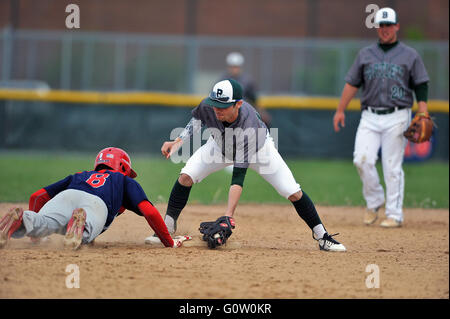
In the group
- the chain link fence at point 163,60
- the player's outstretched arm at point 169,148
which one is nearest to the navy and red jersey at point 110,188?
the player's outstretched arm at point 169,148

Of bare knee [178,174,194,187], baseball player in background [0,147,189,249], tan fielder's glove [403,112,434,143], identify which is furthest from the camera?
tan fielder's glove [403,112,434,143]

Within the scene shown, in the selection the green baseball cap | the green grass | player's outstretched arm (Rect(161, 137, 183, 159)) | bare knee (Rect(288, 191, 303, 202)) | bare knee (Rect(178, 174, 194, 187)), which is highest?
the green baseball cap

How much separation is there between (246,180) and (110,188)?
7.54m

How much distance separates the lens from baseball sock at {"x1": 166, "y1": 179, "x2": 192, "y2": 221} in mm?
6211

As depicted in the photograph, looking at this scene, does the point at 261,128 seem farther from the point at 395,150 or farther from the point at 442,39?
the point at 442,39

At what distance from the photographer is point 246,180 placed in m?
13.1

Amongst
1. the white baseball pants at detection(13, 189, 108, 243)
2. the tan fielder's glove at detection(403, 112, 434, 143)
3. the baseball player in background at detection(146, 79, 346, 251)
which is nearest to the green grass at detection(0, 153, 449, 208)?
the tan fielder's glove at detection(403, 112, 434, 143)

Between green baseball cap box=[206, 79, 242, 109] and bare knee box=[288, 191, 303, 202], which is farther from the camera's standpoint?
bare knee box=[288, 191, 303, 202]

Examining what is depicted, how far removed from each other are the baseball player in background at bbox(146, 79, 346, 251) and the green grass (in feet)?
9.42

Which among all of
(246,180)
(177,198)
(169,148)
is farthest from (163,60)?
(169,148)

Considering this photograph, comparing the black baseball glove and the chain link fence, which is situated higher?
the chain link fence

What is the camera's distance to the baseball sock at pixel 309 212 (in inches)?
237

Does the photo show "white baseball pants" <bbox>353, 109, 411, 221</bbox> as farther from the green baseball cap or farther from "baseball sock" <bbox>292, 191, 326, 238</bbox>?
the green baseball cap

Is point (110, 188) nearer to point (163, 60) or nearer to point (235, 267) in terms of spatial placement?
point (235, 267)
